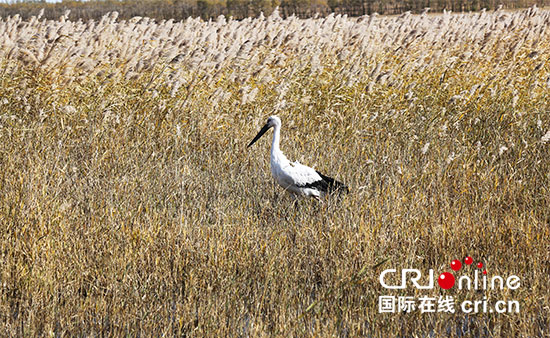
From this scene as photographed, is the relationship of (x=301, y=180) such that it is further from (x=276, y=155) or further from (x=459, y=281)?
(x=459, y=281)

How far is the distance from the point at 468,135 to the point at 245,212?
2.87m

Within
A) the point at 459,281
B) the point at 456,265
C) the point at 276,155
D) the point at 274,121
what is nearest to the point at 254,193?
the point at 276,155

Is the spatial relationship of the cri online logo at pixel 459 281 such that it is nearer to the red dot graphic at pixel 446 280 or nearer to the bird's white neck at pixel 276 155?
the red dot graphic at pixel 446 280

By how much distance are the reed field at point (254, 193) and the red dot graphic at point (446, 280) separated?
0.15 meters

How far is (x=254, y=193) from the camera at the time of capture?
507cm

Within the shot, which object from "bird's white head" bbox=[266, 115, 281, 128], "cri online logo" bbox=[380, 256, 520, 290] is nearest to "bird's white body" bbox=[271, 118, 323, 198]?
"bird's white head" bbox=[266, 115, 281, 128]

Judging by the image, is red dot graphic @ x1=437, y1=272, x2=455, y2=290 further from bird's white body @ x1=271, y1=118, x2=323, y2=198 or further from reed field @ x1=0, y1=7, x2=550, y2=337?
bird's white body @ x1=271, y1=118, x2=323, y2=198

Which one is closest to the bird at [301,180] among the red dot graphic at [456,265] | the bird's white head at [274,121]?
the bird's white head at [274,121]

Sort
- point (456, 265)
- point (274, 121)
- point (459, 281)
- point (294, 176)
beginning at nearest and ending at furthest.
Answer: point (459, 281)
point (456, 265)
point (294, 176)
point (274, 121)

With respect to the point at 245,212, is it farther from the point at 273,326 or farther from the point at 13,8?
the point at 13,8

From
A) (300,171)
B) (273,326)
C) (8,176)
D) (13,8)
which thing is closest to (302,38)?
(300,171)

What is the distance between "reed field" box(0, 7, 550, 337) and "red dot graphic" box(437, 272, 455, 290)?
15cm

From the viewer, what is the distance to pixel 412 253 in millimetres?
3689

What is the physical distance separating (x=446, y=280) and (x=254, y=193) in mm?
2013
